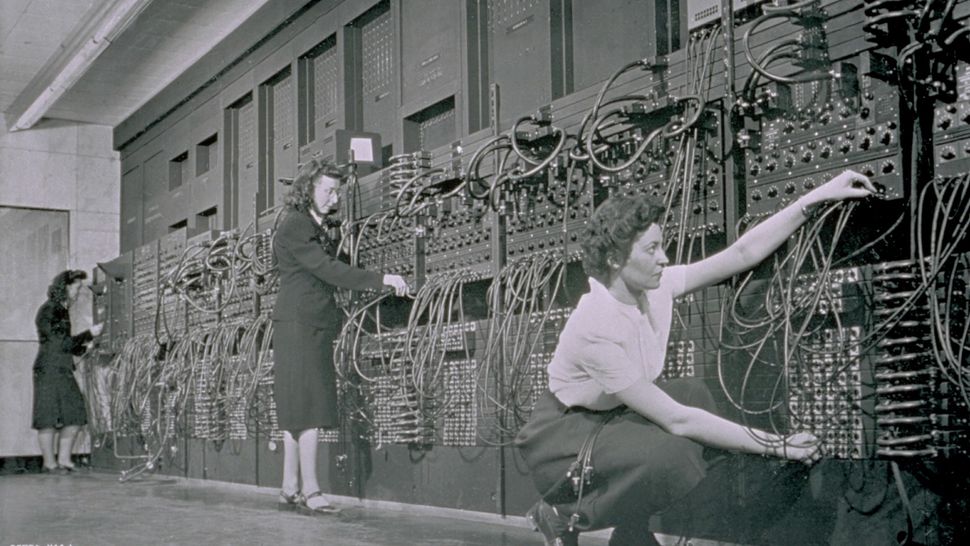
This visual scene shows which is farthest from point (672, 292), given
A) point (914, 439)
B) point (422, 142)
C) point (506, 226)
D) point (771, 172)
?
point (422, 142)

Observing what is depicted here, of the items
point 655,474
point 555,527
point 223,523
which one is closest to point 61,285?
point 223,523

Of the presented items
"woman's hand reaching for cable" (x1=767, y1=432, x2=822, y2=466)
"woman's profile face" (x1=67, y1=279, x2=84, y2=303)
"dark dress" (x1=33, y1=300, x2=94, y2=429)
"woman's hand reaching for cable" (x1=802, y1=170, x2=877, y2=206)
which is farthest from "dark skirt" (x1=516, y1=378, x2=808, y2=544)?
"woman's profile face" (x1=67, y1=279, x2=84, y2=303)

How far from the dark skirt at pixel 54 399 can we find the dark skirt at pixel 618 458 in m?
5.92

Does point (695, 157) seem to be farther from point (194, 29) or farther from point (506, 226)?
point (194, 29)

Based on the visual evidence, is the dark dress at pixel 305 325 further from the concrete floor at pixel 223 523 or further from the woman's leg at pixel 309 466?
the concrete floor at pixel 223 523

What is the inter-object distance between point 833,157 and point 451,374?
1918 mm

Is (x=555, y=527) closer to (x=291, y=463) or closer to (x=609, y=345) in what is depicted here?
(x=609, y=345)

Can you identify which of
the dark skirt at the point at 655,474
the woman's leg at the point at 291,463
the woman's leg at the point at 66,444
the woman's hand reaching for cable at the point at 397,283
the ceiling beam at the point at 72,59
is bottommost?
the woman's leg at the point at 66,444

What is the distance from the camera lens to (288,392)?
4.19 m

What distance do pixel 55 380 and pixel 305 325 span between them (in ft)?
13.4

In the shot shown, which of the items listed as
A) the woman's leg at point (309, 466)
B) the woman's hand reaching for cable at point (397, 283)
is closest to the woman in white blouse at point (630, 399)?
the woman's hand reaching for cable at point (397, 283)

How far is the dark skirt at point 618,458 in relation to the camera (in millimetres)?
2254

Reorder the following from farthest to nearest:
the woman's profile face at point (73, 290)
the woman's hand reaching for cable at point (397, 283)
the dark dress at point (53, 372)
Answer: the woman's profile face at point (73, 290) < the dark dress at point (53, 372) < the woman's hand reaching for cable at point (397, 283)

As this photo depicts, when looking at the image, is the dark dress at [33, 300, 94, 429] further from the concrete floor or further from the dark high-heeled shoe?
the dark high-heeled shoe
